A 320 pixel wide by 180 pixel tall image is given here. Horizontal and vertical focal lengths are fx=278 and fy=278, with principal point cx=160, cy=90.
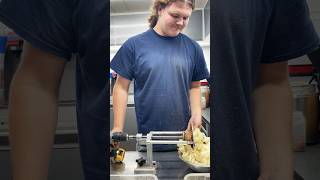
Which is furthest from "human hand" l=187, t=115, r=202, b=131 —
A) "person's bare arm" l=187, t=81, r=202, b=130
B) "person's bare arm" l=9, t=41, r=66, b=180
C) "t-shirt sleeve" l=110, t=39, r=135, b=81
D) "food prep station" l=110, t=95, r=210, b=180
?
"person's bare arm" l=9, t=41, r=66, b=180

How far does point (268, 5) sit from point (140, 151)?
0.52 meters

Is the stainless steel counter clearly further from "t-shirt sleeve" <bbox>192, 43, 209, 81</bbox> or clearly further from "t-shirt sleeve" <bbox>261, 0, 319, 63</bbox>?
"t-shirt sleeve" <bbox>261, 0, 319, 63</bbox>

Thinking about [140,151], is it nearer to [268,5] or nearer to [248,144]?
[248,144]

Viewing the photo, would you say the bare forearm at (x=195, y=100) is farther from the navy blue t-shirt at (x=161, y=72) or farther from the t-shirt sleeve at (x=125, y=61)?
the t-shirt sleeve at (x=125, y=61)

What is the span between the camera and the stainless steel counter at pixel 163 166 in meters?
0.80

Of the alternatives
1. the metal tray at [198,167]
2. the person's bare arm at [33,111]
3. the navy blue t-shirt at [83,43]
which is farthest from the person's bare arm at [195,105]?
the person's bare arm at [33,111]

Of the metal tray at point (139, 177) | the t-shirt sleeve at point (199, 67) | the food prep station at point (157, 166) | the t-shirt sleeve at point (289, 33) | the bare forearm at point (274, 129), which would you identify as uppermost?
the t-shirt sleeve at point (289, 33)

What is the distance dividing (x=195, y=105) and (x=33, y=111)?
15.7 inches

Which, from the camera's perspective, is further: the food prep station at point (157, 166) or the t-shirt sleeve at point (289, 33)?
the food prep station at point (157, 166)

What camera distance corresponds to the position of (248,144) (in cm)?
64

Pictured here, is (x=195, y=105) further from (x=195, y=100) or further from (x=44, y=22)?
(x=44, y=22)

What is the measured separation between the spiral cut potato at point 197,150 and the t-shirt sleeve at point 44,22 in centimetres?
40

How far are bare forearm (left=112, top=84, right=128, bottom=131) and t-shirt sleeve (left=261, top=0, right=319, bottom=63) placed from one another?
35 cm

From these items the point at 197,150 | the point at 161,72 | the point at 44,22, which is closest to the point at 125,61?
the point at 161,72
